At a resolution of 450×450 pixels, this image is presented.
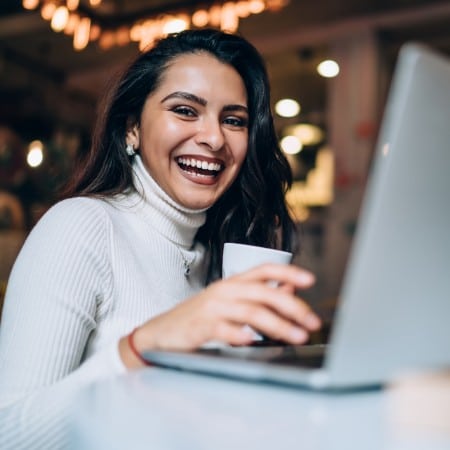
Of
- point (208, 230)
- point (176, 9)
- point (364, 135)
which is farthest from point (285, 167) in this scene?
point (364, 135)

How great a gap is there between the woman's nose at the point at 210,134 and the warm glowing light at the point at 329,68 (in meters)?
3.81

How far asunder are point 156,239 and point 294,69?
477cm

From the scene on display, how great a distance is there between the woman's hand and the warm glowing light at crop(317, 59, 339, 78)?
452cm

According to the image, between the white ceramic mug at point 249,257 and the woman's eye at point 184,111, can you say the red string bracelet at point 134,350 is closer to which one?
the white ceramic mug at point 249,257

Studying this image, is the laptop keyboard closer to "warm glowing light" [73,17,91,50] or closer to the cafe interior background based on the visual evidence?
the cafe interior background

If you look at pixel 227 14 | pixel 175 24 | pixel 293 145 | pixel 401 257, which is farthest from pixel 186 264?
pixel 293 145

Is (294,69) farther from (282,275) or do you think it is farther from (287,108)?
(282,275)

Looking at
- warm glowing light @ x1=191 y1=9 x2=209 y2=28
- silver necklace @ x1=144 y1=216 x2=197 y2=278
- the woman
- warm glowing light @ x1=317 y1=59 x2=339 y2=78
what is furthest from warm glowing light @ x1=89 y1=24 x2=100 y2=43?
silver necklace @ x1=144 y1=216 x2=197 y2=278

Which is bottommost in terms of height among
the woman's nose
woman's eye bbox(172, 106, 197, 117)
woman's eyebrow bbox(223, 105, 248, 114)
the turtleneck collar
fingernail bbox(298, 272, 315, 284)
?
fingernail bbox(298, 272, 315, 284)

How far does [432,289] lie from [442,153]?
119 millimetres

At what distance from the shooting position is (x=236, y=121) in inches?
56.1

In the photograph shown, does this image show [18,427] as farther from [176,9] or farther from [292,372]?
[176,9]

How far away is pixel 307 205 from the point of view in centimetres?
572

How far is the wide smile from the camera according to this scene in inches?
54.2
